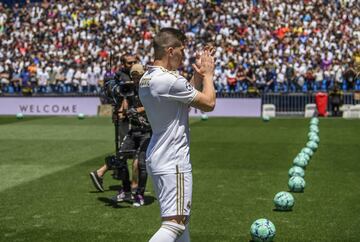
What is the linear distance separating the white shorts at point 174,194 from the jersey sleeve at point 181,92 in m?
0.67

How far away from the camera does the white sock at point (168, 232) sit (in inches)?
228

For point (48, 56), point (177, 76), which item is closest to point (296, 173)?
point (177, 76)

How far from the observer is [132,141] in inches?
443

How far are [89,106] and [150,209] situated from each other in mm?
26259

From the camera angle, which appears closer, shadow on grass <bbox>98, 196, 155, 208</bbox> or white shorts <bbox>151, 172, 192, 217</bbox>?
white shorts <bbox>151, 172, 192, 217</bbox>

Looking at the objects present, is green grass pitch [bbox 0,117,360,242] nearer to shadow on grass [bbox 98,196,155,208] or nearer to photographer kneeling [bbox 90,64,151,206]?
shadow on grass [bbox 98,196,155,208]

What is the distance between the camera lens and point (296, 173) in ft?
43.4

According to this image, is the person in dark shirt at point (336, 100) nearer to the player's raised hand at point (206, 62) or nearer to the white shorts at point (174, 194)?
the player's raised hand at point (206, 62)

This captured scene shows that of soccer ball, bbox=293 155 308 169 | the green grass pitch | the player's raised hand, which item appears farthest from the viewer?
soccer ball, bbox=293 155 308 169

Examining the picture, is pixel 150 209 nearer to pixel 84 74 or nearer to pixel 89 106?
pixel 89 106

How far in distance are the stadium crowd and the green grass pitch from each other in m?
12.8

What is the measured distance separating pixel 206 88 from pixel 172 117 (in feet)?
1.31

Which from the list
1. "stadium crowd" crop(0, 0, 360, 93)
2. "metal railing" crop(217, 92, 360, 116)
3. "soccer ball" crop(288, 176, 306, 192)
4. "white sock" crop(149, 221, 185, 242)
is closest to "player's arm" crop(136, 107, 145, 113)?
"soccer ball" crop(288, 176, 306, 192)

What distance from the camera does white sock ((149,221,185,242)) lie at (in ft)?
19.0
